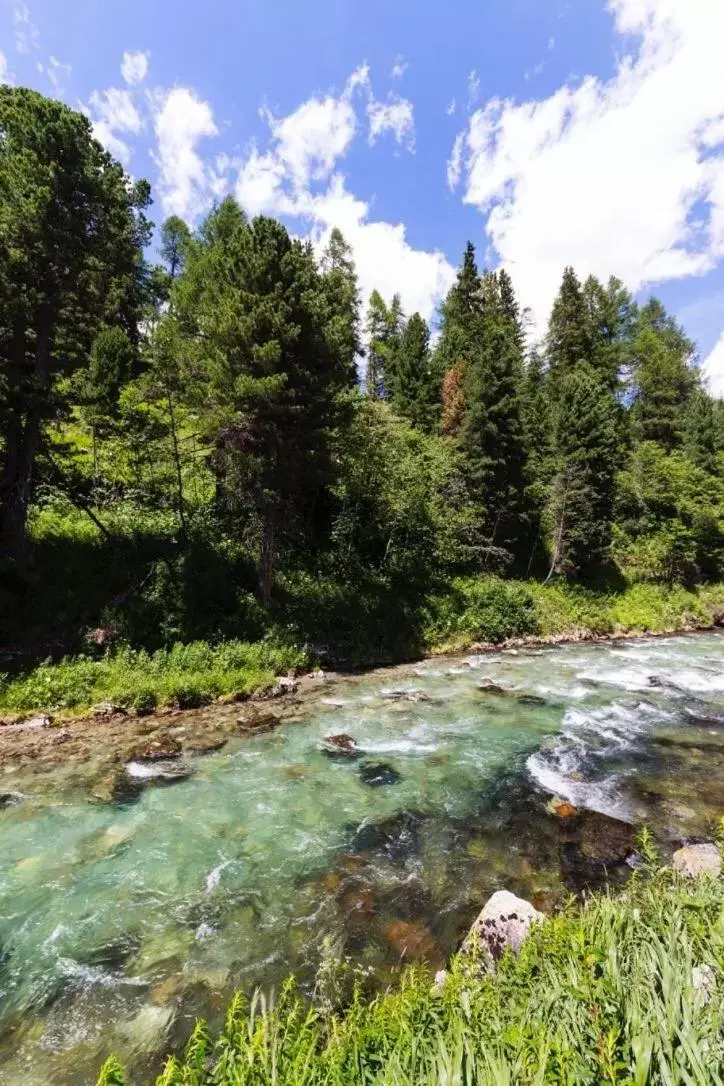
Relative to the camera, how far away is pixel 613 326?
55.3 meters

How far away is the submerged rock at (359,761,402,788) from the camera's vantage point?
10.7m

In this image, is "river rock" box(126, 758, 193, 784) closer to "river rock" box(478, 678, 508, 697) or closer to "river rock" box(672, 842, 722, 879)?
"river rock" box(672, 842, 722, 879)

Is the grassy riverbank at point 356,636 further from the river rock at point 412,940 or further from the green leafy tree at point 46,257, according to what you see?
the river rock at point 412,940

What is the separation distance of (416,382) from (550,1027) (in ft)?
148

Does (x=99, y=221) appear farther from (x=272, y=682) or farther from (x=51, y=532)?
(x=272, y=682)

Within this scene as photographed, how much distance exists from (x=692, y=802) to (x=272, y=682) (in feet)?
37.2

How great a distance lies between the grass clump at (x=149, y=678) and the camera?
1415cm

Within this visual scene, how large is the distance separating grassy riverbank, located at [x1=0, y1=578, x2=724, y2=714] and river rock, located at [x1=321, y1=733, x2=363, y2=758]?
4.25m

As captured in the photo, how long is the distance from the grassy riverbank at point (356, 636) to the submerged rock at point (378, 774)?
5.86m

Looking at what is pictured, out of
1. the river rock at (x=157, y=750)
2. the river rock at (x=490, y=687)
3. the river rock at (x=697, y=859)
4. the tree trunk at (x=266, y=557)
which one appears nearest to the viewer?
the river rock at (x=697, y=859)

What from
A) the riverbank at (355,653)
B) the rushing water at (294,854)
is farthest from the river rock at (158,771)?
the riverbank at (355,653)

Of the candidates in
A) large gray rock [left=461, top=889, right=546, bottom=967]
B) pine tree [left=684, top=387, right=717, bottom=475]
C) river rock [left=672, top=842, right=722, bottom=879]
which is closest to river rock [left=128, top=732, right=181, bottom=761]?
large gray rock [left=461, top=889, right=546, bottom=967]

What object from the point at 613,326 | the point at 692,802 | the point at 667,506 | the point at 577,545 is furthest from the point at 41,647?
the point at 613,326

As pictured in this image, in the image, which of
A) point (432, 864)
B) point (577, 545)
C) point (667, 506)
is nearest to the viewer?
point (432, 864)
